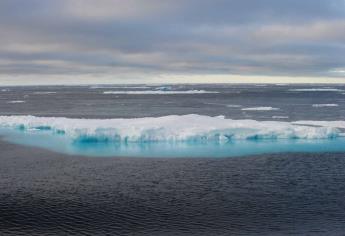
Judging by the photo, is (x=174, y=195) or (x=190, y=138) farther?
(x=190, y=138)

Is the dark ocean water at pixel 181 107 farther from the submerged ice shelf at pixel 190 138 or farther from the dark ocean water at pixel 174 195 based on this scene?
the dark ocean water at pixel 174 195

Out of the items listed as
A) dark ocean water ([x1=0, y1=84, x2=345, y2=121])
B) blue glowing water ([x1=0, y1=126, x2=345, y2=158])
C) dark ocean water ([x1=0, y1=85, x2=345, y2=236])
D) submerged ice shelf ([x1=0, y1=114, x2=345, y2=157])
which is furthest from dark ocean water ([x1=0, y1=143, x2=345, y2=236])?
dark ocean water ([x1=0, y1=84, x2=345, y2=121])

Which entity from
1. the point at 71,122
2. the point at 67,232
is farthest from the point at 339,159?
the point at 71,122

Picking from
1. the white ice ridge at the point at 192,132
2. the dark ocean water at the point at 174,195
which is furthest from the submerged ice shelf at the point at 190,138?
the dark ocean water at the point at 174,195

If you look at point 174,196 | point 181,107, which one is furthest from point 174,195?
point 181,107

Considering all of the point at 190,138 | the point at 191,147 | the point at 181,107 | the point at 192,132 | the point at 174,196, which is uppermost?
the point at 181,107


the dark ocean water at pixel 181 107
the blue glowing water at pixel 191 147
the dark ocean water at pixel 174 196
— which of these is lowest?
the dark ocean water at pixel 174 196

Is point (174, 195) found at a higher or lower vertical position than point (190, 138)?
lower

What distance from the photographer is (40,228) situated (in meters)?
12.7

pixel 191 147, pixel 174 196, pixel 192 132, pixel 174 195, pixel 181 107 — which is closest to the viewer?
pixel 174 196

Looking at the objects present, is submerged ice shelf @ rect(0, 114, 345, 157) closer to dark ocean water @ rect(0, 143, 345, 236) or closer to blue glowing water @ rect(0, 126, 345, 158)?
blue glowing water @ rect(0, 126, 345, 158)

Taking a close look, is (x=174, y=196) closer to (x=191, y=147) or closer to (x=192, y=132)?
(x=191, y=147)

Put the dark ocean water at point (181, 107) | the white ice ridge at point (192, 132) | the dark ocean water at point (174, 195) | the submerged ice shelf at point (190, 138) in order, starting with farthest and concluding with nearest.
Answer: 1. the dark ocean water at point (181, 107)
2. the white ice ridge at point (192, 132)
3. the submerged ice shelf at point (190, 138)
4. the dark ocean water at point (174, 195)

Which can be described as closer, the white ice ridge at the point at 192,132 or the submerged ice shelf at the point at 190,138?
the submerged ice shelf at the point at 190,138
